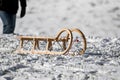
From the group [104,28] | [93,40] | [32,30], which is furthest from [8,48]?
[104,28]

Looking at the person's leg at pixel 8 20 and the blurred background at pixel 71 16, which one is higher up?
the blurred background at pixel 71 16

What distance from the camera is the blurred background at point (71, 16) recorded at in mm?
23156

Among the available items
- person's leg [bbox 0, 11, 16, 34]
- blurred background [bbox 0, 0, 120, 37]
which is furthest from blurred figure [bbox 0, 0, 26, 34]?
blurred background [bbox 0, 0, 120, 37]

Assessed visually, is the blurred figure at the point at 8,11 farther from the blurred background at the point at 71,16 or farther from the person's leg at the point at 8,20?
the blurred background at the point at 71,16

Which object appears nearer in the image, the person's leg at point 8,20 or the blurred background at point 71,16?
the person's leg at point 8,20

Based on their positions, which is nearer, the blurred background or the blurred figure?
the blurred figure

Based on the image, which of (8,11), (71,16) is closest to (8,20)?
(8,11)

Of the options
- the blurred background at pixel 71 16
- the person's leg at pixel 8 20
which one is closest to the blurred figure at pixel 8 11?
the person's leg at pixel 8 20

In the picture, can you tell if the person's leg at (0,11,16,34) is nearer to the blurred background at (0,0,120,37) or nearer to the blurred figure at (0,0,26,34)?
the blurred figure at (0,0,26,34)

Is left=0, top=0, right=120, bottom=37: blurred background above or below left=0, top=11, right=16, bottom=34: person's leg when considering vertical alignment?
above

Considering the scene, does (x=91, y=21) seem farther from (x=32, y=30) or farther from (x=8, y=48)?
(x=8, y=48)

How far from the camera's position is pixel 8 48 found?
31.8 feet

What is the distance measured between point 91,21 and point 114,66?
17.5m

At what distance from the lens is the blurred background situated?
2316 centimetres
